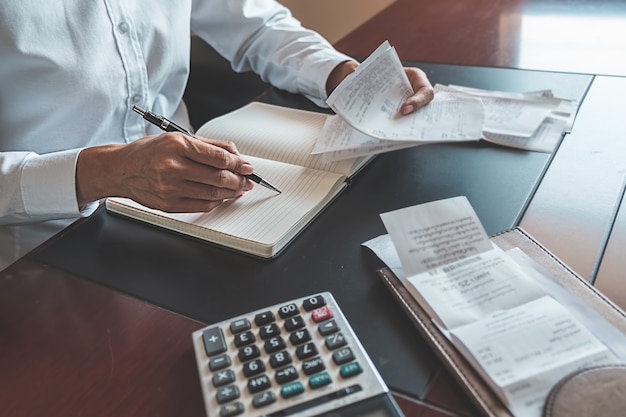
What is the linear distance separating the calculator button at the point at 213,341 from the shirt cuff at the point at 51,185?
323 mm

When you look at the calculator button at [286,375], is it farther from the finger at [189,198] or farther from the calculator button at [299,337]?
the finger at [189,198]

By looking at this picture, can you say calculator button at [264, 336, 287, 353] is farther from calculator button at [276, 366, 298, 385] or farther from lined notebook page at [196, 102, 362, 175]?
→ lined notebook page at [196, 102, 362, 175]

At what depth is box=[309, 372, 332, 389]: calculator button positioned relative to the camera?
493 millimetres

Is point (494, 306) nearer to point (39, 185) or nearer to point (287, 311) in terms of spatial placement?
point (287, 311)

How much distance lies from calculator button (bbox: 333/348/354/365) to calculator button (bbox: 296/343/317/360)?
19 millimetres

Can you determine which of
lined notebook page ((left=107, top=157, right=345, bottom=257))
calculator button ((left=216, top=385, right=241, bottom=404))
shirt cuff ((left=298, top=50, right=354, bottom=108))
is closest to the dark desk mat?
lined notebook page ((left=107, top=157, right=345, bottom=257))

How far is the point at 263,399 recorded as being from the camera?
48 cm

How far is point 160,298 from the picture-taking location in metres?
0.63

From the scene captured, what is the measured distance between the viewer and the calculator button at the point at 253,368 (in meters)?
0.51

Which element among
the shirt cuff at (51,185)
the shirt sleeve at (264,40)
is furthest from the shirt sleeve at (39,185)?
the shirt sleeve at (264,40)

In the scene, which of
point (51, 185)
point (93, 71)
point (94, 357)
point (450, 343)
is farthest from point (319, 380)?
point (93, 71)

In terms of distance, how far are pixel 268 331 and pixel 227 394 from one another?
0.24 ft

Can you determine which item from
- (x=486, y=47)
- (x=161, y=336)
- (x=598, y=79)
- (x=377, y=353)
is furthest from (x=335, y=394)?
(x=486, y=47)

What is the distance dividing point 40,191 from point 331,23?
1600 millimetres
